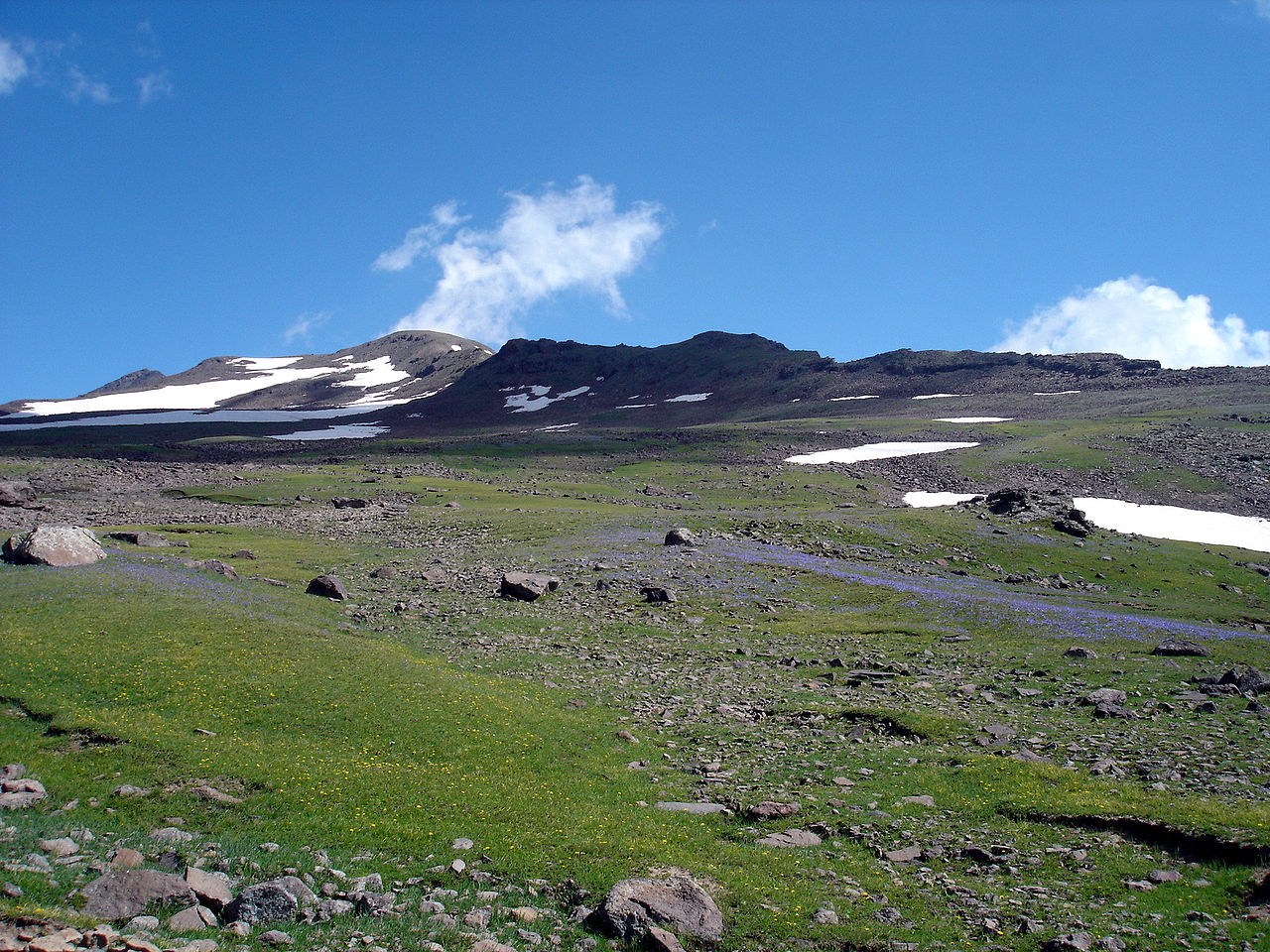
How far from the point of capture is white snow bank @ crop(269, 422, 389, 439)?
149 meters

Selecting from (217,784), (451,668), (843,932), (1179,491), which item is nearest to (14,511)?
(451,668)

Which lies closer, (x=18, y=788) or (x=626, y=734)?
(x=18, y=788)

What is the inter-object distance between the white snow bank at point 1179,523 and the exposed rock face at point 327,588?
60.3 meters

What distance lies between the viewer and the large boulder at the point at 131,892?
10.0 metres

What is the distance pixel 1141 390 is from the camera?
5017 inches

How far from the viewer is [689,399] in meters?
182

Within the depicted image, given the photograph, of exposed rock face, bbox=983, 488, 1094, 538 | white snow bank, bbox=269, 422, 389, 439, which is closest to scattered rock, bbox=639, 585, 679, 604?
exposed rock face, bbox=983, 488, 1094, 538

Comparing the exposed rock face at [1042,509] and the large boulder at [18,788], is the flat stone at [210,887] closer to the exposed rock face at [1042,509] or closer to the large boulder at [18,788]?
the large boulder at [18,788]

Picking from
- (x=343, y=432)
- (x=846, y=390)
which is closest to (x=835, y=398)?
(x=846, y=390)

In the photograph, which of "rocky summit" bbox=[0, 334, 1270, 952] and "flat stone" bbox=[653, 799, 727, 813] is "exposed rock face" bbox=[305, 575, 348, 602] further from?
"flat stone" bbox=[653, 799, 727, 813]

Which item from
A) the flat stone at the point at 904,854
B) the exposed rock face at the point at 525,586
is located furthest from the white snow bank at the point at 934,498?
the flat stone at the point at 904,854

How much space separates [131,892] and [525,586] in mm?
25158

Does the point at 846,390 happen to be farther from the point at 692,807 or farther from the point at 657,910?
the point at 657,910

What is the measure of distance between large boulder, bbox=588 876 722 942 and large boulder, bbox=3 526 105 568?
30820mm
